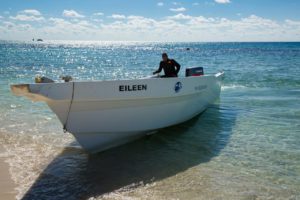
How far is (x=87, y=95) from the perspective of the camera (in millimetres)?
6441

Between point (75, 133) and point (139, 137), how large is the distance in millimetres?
1762

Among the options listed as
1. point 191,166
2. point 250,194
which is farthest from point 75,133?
point 250,194

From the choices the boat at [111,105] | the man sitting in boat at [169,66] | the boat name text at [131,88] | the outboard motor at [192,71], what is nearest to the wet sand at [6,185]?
the boat at [111,105]

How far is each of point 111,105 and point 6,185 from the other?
7.79ft

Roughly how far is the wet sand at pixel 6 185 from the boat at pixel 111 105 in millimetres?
1249

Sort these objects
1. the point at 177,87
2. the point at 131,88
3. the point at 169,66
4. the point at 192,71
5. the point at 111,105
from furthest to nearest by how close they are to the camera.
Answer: the point at 192,71
the point at 169,66
the point at 177,87
the point at 131,88
the point at 111,105

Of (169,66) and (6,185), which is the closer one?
(6,185)

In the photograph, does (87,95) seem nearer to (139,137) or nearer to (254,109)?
(139,137)

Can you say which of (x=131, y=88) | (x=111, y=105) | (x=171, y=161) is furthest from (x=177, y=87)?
(x=171, y=161)

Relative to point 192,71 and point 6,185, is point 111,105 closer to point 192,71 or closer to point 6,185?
point 6,185

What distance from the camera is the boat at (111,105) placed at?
20.1 feet

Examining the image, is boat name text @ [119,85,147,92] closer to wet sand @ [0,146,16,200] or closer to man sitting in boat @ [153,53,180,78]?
man sitting in boat @ [153,53,180,78]

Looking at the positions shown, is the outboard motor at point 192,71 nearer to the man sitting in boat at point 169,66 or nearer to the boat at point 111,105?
the man sitting in boat at point 169,66

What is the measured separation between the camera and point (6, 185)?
543 cm
